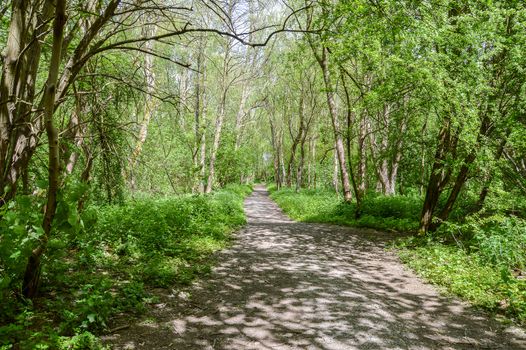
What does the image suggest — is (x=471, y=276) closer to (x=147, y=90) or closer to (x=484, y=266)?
(x=484, y=266)

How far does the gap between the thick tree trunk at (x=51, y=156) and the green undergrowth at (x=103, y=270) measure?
132 millimetres

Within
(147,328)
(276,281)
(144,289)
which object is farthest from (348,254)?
(147,328)

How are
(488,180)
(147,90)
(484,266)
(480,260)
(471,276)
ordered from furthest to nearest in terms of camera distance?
(488,180)
(480,260)
(484,266)
(471,276)
(147,90)

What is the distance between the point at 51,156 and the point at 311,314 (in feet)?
12.1

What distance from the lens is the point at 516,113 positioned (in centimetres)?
880

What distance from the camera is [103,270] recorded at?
19.5 feet

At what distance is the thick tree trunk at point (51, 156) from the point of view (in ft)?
8.85

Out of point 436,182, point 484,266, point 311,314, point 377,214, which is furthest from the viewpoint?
point 377,214

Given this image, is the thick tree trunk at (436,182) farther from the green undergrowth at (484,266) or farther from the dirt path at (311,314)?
the dirt path at (311,314)

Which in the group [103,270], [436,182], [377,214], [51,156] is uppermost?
[51,156]

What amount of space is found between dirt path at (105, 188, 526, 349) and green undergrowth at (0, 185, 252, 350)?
384 mm

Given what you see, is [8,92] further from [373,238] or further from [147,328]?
[373,238]

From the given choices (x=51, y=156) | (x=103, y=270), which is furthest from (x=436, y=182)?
(x=51, y=156)

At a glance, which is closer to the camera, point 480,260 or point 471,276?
point 471,276
